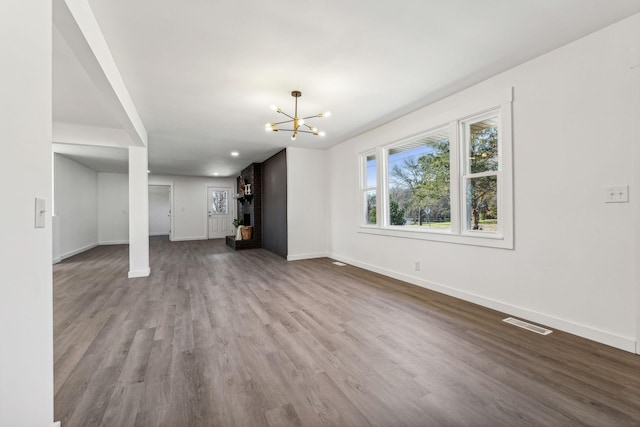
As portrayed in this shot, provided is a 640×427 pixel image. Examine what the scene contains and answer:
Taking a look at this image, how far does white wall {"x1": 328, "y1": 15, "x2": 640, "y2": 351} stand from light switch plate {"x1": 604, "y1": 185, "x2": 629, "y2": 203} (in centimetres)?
3

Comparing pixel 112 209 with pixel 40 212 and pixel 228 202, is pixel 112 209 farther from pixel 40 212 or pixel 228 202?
pixel 40 212

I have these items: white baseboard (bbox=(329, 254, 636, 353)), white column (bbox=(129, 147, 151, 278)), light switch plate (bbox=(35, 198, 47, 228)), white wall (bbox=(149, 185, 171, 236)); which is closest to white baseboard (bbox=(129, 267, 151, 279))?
white column (bbox=(129, 147, 151, 278))

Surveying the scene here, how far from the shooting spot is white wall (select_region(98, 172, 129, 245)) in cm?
910

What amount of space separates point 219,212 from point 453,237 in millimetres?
9481

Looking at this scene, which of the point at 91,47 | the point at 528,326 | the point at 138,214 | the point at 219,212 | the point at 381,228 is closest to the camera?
the point at 91,47

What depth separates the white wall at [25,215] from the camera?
0.93m

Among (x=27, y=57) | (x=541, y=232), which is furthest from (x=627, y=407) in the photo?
(x=27, y=57)

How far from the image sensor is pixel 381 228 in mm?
4746

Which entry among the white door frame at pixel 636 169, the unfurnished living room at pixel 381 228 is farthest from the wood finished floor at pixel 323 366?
the white door frame at pixel 636 169

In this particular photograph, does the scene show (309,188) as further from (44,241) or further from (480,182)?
(44,241)

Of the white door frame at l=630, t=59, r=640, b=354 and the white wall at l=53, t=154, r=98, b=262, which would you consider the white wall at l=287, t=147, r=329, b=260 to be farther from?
the white wall at l=53, t=154, r=98, b=262

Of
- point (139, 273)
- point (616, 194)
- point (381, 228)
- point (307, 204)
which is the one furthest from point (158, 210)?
point (616, 194)

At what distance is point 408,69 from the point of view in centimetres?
284

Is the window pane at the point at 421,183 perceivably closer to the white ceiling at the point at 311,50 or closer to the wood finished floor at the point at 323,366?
the white ceiling at the point at 311,50
